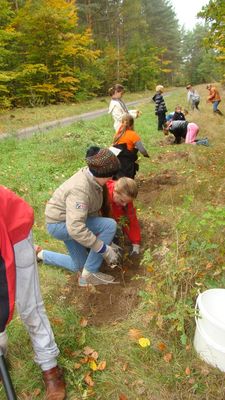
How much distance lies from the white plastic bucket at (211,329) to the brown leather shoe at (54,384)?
938mm

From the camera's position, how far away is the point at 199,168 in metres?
7.35

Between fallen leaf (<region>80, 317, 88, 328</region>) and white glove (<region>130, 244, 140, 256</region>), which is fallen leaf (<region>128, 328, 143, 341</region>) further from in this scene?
white glove (<region>130, 244, 140, 256</region>)

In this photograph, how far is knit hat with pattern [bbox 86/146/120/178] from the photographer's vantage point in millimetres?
3188

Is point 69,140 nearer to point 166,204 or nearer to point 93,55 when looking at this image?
point 166,204

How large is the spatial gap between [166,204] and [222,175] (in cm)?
181

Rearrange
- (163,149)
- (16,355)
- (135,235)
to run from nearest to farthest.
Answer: (16,355)
(135,235)
(163,149)

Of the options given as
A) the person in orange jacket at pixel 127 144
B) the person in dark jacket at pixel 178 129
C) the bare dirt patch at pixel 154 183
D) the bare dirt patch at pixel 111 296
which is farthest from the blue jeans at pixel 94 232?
the person in dark jacket at pixel 178 129

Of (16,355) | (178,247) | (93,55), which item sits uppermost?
(93,55)

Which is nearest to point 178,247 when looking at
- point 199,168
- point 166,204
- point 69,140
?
point 166,204

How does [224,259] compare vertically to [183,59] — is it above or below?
below

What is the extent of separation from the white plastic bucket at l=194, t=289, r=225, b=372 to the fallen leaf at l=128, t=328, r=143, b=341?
0.45m

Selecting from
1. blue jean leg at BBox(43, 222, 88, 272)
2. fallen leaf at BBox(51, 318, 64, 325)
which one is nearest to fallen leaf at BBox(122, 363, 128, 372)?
fallen leaf at BBox(51, 318, 64, 325)

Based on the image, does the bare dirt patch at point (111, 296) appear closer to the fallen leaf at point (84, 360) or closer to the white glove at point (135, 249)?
the white glove at point (135, 249)

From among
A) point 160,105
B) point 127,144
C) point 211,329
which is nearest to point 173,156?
point 127,144
